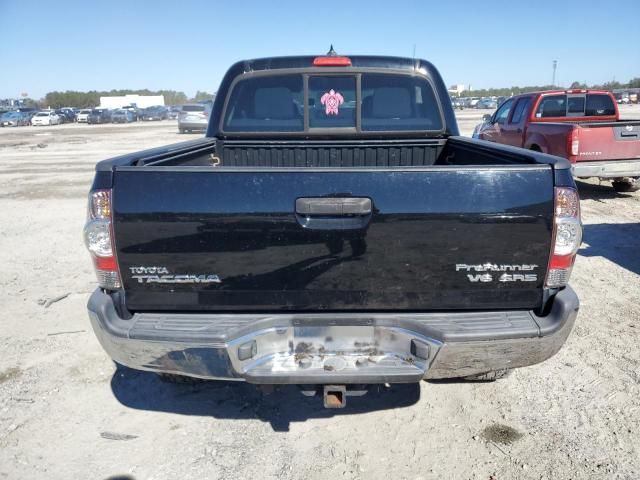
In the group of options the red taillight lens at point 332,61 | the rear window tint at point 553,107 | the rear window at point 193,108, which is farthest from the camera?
the rear window at point 193,108

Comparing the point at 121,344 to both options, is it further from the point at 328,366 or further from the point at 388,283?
the point at 388,283

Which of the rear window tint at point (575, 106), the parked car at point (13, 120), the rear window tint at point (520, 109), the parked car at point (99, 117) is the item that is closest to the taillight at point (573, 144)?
the rear window tint at point (520, 109)

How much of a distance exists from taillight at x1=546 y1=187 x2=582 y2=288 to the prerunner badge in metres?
2.29

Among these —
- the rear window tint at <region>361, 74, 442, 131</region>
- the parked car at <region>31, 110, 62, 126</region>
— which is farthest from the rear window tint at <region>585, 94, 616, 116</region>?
the parked car at <region>31, 110, 62, 126</region>

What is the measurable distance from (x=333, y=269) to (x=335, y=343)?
1.23 feet

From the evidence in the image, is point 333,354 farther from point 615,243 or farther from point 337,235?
point 615,243

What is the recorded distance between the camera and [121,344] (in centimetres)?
235

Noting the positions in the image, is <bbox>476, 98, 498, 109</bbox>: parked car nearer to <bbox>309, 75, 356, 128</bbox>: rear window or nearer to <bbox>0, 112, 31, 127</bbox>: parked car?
<bbox>0, 112, 31, 127</bbox>: parked car

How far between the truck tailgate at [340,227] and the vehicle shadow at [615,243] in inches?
164

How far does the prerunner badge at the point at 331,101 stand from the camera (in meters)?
4.11

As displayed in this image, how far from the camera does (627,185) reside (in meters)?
9.69

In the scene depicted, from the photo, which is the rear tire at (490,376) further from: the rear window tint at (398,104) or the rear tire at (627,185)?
the rear tire at (627,185)

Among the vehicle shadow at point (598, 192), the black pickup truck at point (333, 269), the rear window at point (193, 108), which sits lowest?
the vehicle shadow at point (598, 192)

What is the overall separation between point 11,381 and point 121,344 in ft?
5.84
